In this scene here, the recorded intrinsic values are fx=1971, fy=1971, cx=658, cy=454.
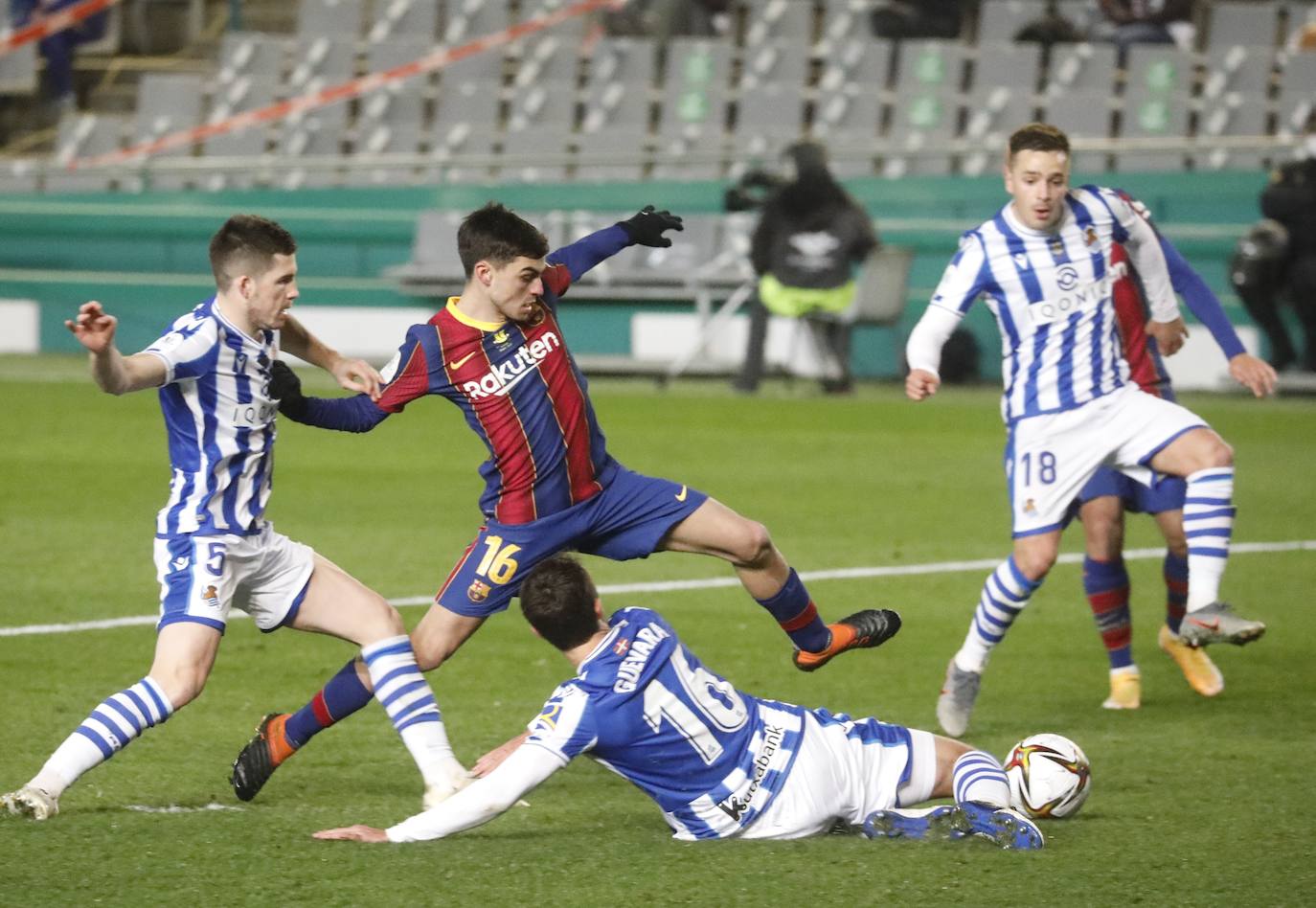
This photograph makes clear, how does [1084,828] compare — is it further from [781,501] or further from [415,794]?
[781,501]

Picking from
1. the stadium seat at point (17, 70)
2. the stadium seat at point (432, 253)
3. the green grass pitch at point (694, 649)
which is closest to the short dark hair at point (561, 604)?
the green grass pitch at point (694, 649)

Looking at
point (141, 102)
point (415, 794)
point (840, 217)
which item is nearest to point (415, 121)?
point (141, 102)

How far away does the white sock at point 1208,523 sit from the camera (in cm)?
648

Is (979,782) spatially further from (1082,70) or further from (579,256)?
(1082,70)

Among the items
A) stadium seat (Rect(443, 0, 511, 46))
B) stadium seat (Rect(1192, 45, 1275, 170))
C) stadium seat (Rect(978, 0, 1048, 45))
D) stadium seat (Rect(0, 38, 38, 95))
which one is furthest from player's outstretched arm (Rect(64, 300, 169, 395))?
stadium seat (Rect(0, 38, 38, 95))

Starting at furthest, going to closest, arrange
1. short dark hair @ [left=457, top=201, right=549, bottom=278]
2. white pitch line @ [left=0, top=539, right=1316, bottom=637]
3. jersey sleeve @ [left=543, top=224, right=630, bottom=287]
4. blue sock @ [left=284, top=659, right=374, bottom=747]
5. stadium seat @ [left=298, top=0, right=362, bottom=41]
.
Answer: stadium seat @ [left=298, top=0, right=362, bottom=41], white pitch line @ [left=0, top=539, right=1316, bottom=637], jersey sleeve @ [left=543, top=224, right=630, bottom=287], short dark hair @ [left=457, top=201, right=549, bottom=278], blue sock @ [left=284, top=659, right=374, bottom=747]

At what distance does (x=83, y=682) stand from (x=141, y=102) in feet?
59.0

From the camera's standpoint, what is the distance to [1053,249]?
675 centimetres

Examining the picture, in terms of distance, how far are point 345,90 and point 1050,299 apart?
1726 centimetres

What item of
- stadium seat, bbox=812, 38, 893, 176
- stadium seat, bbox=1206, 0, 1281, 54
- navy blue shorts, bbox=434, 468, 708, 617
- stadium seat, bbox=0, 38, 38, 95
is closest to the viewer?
navy blue shorts, bbox=434, 468, 708, 617

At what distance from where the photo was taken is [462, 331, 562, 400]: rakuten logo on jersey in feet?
19.3

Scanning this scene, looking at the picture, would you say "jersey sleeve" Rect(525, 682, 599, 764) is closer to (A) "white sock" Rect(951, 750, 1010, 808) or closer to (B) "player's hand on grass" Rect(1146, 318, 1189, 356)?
(A) "white sock" Rect(951, 750, 1010, 808)

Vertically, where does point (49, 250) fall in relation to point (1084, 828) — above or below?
below

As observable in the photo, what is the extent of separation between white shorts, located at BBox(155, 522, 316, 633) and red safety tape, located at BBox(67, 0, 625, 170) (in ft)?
58.2
